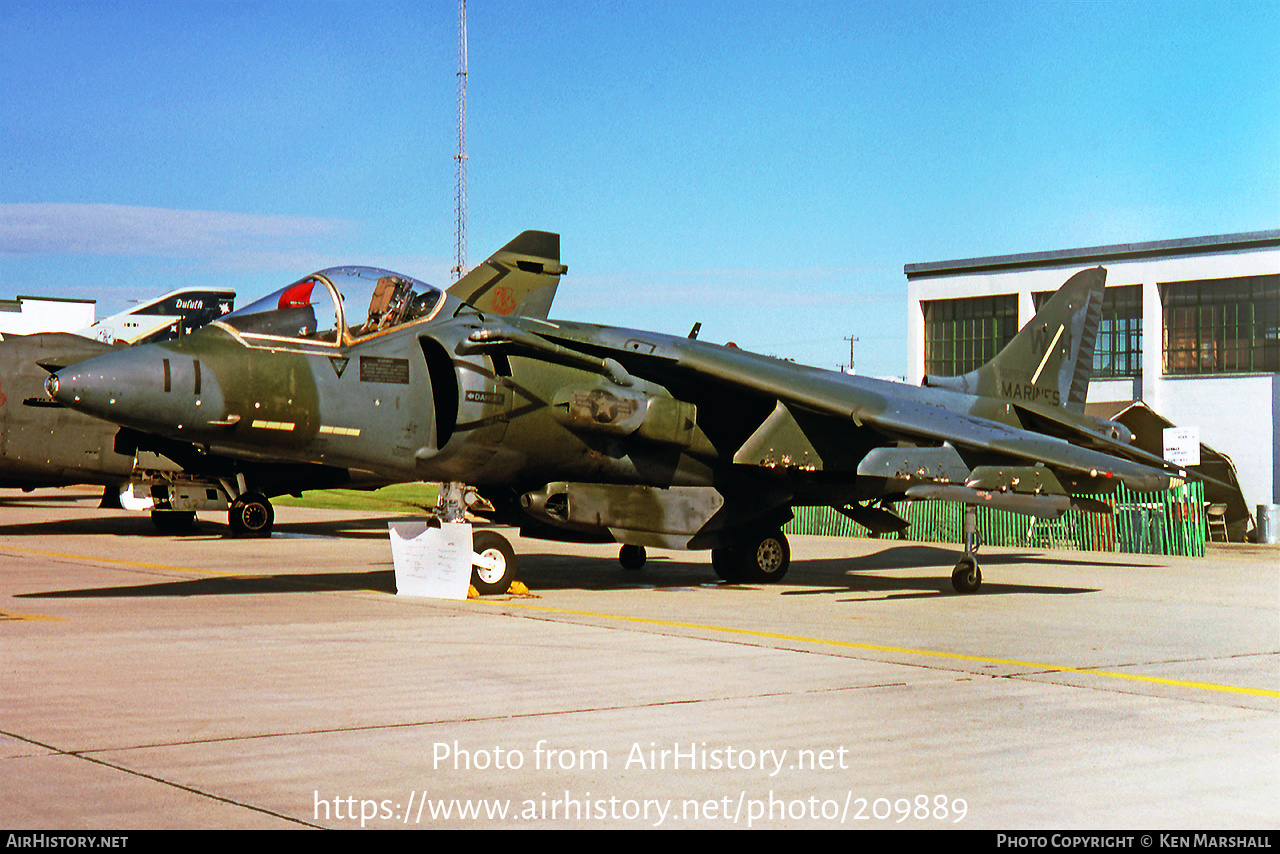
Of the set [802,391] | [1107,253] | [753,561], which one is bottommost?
[753,561]

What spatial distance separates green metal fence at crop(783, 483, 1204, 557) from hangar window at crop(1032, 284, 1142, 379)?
526 inches

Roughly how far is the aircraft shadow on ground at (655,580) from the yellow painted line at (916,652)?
114 inches

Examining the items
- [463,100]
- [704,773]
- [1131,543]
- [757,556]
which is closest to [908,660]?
[704,773]

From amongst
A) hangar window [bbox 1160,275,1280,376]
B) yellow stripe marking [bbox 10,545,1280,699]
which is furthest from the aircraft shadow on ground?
hangar window [bbox 1160,275,1280,376]

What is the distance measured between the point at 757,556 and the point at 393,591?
466 cm

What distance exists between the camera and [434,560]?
42.1 ft

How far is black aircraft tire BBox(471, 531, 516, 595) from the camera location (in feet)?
41.8

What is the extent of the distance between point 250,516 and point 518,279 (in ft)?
22.0

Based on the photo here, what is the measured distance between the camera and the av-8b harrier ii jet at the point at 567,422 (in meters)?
11.2

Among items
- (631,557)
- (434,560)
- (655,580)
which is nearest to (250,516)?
(631,557)

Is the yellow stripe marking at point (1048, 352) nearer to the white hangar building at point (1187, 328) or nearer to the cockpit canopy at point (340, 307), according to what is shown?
the cockpit canopy at point (340, 307)

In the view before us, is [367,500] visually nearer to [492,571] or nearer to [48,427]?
[48,427]

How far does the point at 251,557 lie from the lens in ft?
59.3

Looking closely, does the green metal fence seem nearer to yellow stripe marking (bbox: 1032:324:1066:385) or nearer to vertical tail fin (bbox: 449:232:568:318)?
yellow stripe marking (bbox: 1032:324:1066:385)
